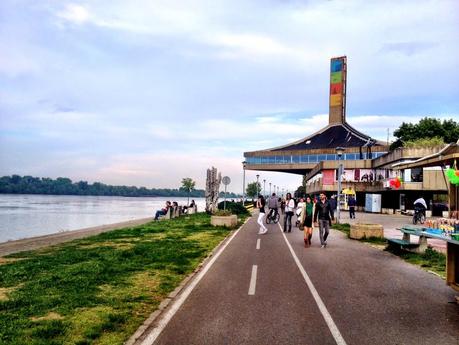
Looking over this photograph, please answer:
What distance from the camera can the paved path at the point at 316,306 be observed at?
19.4ft

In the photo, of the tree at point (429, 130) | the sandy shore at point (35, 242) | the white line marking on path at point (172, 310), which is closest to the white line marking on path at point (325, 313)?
the white line marking on path at point (172, 310)

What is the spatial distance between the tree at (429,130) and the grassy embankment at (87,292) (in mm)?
65100

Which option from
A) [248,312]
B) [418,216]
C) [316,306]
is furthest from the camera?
[418,216]

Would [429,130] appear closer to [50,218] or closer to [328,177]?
[328,177]

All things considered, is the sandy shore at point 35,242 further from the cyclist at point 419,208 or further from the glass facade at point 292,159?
the glass facade at point 292,159

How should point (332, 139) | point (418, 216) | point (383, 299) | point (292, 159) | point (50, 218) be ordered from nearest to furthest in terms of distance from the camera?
point (383, 299), point (418, 216), point (50, 218), point (292, 159), point (332, 139)

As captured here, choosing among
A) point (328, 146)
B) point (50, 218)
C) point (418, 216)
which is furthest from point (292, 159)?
point (418, 216)

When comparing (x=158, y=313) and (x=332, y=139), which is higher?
(x=332, y=139)

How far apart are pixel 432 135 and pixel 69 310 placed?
74.6 meters

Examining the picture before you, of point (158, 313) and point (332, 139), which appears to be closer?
point (158, 313)

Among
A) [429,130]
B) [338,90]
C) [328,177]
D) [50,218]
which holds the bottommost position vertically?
[50,218]

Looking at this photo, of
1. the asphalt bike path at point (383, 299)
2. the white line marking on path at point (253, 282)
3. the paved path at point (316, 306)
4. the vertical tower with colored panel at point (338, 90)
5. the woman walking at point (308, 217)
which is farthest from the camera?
the vertical tower with colored panel at point (338, 90)

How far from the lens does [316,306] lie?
294 inches

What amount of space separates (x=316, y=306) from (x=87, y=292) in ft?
15.1
